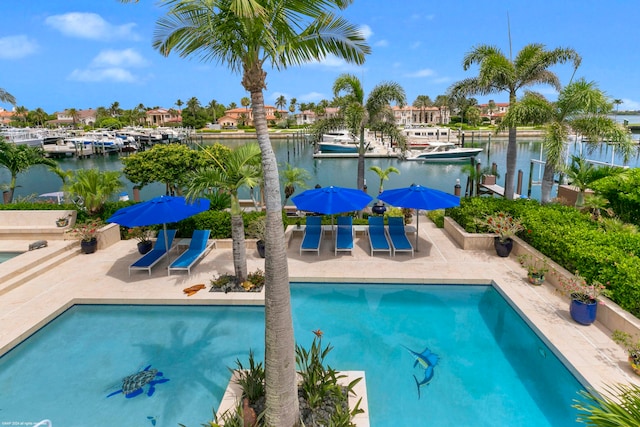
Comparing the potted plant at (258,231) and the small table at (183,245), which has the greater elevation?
the potted plant at (258,231)

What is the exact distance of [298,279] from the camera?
10.3 m

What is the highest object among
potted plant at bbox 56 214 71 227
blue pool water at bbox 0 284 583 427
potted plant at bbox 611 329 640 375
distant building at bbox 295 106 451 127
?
distant building at bbox 295 106 451 127

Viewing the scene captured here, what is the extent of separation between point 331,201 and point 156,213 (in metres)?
4.95

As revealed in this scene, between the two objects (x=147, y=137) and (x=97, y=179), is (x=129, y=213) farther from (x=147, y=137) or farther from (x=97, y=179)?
(x=147, y=137)

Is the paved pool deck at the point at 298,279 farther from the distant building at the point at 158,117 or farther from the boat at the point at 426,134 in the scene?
the distant building at the point at 158,117

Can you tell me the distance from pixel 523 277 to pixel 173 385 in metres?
8.98

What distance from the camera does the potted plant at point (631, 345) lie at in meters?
6.23

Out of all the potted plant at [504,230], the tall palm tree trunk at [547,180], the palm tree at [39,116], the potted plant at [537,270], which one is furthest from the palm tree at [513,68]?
the palm tree at [39,116]

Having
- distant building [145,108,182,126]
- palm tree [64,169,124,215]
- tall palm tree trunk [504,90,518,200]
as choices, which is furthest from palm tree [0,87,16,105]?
distant building [145,108,182,126]

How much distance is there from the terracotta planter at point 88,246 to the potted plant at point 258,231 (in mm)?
5238

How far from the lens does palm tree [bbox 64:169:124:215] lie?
13.2m

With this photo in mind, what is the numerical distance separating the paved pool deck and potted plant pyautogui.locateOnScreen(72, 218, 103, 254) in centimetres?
24

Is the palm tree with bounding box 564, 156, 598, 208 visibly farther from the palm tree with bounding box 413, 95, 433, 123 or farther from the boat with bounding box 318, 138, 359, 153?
the palm tree with bounding box 413, 95, 433, 123

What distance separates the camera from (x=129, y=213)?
10320 mm
